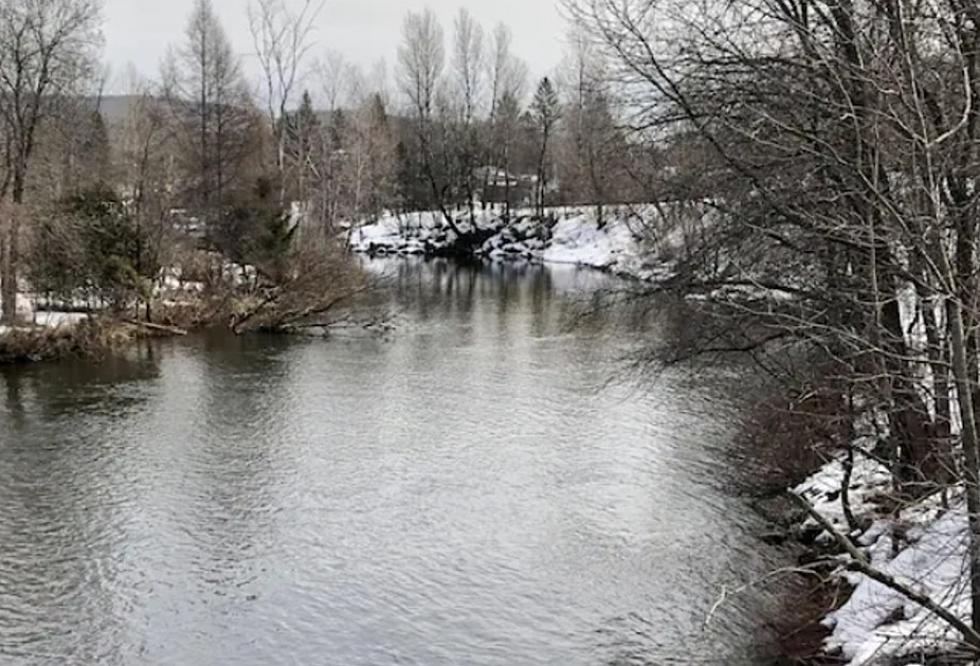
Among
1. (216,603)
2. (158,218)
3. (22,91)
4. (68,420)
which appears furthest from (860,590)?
(22,91)

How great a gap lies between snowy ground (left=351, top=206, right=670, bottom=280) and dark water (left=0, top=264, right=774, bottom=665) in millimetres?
30746

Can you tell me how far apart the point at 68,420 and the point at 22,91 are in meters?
13.8

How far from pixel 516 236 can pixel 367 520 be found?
4533cm

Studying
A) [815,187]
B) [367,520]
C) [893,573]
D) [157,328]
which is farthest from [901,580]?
[157,328]

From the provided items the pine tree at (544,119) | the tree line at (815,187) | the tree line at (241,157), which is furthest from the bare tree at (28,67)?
the pine tree at (544,119)

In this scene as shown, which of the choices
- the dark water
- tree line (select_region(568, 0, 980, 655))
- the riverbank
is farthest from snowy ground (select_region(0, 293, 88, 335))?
the riverbank

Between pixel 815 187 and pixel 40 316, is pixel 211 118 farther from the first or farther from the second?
pixel 815 187

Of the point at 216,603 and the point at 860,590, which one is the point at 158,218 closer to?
the point at 216,603

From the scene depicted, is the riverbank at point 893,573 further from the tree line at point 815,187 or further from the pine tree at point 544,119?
the pine tree at point 544,119

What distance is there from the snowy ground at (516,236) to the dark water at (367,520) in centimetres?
3075

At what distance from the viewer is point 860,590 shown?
31.8 feet

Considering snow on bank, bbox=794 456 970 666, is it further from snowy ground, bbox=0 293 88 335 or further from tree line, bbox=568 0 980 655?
snowy ground, bbox=0 293 88 335

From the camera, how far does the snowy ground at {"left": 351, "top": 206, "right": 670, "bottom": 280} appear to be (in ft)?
170

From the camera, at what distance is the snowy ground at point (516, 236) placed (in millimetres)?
51938
